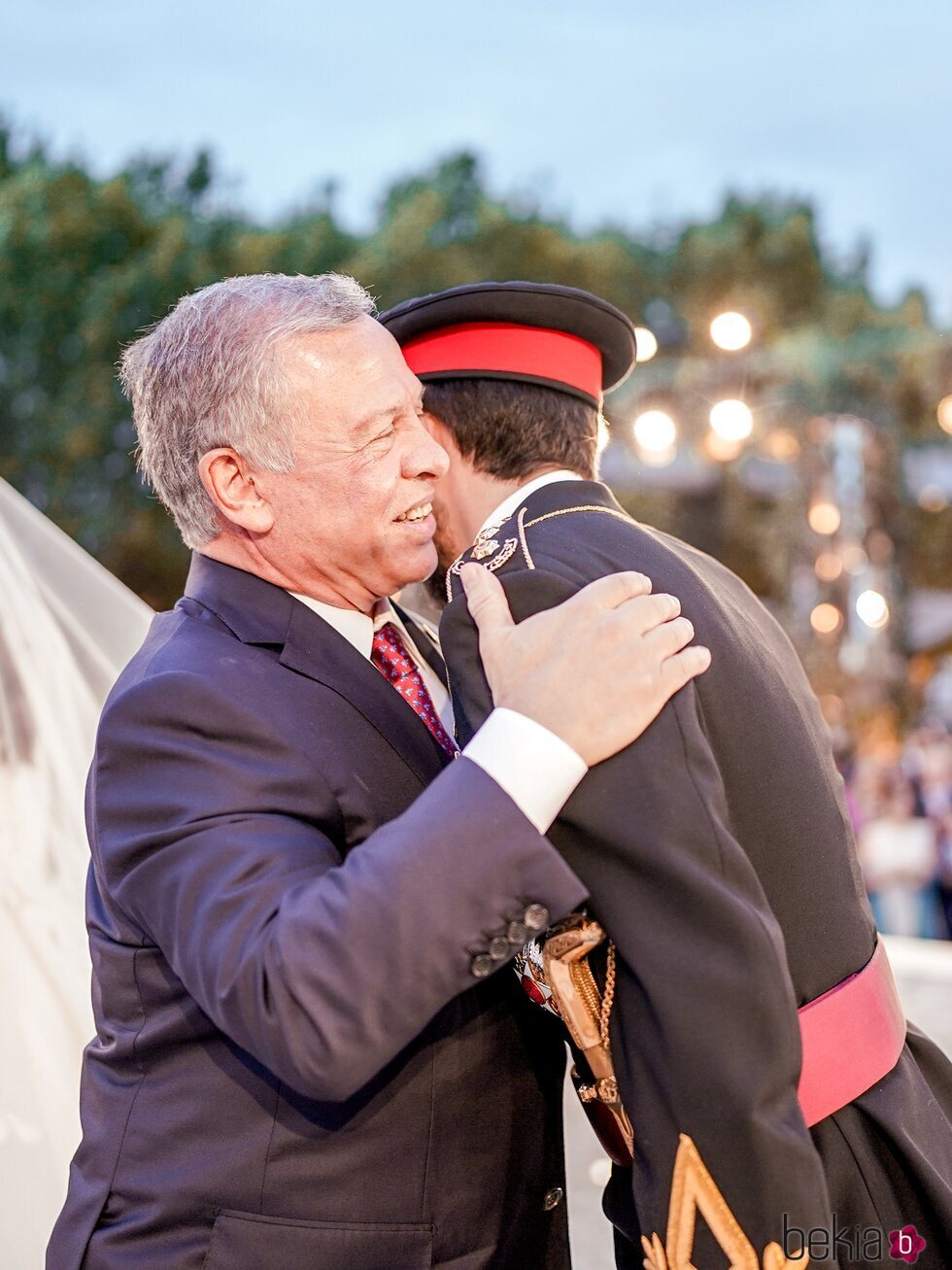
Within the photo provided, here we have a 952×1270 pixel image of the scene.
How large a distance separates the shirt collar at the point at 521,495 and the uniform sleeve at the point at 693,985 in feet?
1.55

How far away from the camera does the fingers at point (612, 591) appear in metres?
1.39

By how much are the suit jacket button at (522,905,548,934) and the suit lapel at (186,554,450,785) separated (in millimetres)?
397

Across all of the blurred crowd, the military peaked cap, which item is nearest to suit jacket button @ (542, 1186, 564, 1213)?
the military peaked cap

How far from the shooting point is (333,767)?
153cm

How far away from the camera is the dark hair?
1900 millimetres

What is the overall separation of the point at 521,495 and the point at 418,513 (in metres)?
0.15

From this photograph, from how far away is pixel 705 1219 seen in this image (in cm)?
133

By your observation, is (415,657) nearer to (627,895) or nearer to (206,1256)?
(627,895)

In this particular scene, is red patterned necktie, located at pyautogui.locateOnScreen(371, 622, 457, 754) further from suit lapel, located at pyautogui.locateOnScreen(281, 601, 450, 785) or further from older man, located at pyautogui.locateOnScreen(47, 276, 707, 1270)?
suit lapel, located at pyautogui.locateOnScreen(281, 601, 450, 785)

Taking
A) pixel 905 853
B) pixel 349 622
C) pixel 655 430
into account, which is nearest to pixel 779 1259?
pixel 349 622

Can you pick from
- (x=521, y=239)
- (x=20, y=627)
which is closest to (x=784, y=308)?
(x=521, y=239)

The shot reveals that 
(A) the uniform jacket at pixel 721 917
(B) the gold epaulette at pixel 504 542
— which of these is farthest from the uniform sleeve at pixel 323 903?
(B) the gold epaulette at pixel 504 542
